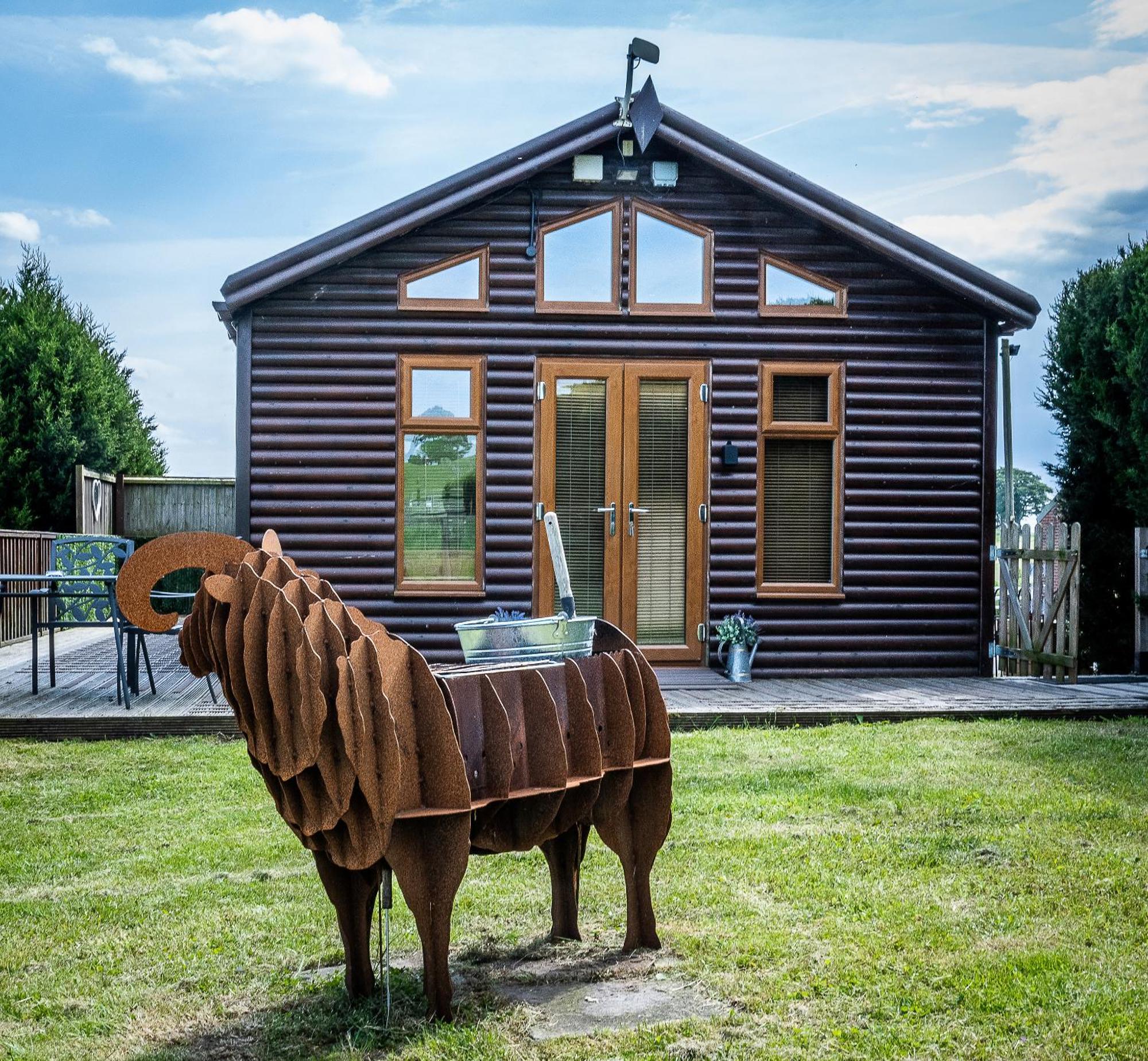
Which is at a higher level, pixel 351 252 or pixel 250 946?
pixel 351 252

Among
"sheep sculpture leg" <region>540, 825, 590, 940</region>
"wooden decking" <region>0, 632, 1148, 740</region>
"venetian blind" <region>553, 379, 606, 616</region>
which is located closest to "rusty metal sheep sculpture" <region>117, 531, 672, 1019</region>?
"sheep sculpture leg" <region>540, 825, 590, 940</region>

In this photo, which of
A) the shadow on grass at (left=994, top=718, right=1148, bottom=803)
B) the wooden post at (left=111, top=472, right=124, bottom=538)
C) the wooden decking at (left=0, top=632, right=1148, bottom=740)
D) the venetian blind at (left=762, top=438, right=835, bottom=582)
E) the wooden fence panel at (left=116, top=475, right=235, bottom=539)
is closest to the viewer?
the shadow on grass at (left=994, top=718, right=1148, bottom=803)

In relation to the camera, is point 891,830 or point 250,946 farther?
point 891,830

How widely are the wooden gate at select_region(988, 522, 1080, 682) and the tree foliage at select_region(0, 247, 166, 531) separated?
38.9 feet

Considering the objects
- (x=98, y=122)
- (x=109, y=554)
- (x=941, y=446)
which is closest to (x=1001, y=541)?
(x=941, y=446)

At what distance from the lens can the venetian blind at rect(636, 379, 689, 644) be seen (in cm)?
1038

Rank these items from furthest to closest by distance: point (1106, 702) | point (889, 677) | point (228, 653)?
point (889, 677), point (1106, 702), point (228, 653)

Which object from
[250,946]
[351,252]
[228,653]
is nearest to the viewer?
[228,653]

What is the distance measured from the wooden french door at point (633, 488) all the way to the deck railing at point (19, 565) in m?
6.14

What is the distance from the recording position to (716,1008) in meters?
3.30

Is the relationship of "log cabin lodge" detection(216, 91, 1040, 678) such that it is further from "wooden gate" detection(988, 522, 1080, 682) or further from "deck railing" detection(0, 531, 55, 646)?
"deck railing" detection(0, 531, 55, 646)

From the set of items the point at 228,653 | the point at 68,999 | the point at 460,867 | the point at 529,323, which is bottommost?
the point at 68,999

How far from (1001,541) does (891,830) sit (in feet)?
20.5

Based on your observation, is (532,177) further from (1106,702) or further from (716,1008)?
(716,1008)
